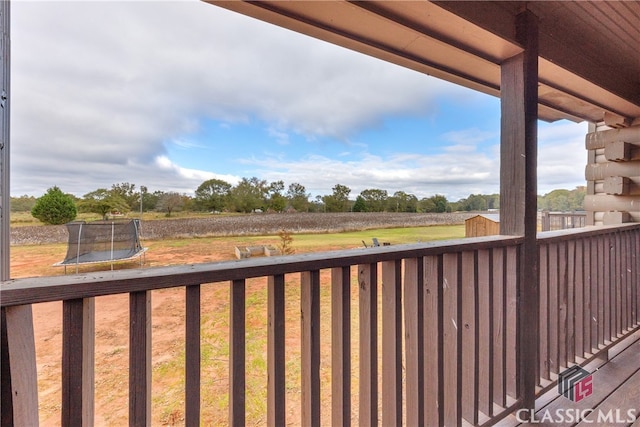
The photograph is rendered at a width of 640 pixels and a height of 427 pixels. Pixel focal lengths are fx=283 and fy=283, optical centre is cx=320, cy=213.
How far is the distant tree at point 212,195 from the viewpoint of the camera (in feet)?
3.27

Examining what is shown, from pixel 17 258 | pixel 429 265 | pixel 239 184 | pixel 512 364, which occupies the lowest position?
pixel 512 364

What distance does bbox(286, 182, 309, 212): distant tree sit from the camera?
1.20m

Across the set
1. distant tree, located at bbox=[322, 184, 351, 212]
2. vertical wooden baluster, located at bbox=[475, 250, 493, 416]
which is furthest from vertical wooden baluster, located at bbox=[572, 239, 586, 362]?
distant tree, located at bbox=[322, 184, 351, 212]

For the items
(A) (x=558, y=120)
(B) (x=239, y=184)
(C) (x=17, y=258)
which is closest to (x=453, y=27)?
(B) (x=239, y=184)

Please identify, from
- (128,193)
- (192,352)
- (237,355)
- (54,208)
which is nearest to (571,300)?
(237,355)

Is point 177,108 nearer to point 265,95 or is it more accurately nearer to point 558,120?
point 265,95

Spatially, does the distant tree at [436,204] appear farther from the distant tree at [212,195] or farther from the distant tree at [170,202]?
the distant tree at [170,202]

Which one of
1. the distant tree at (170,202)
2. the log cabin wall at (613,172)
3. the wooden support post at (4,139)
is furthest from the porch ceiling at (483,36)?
the distant tree at (170,202)

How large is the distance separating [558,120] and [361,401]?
10.2 ft

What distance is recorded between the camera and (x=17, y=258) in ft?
2.10

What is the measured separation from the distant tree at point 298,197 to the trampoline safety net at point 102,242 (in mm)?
568

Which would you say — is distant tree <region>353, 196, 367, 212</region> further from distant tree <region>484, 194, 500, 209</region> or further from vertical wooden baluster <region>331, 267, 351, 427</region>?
distant tree <region>484, 194, 500, 209</region>

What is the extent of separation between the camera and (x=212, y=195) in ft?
3.39

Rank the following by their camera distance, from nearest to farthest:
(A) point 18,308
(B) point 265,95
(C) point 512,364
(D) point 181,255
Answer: (A) point 18,308 < (D) point 181,255 < (C) point 512,364 < (B) point 265,95
